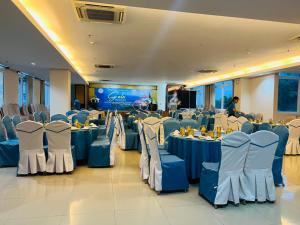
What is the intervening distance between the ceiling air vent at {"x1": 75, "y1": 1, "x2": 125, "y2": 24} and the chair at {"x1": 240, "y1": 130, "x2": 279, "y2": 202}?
119 inches

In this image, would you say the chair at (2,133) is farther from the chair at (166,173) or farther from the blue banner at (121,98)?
the blue banner at (121,98)

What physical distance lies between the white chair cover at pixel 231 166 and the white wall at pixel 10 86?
10701 millimetres

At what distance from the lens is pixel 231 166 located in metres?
3.23

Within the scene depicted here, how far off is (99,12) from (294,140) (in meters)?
5.96

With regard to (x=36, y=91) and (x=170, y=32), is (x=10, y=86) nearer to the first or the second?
(x=36, y=91)

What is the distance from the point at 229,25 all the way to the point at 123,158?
3.90 metres

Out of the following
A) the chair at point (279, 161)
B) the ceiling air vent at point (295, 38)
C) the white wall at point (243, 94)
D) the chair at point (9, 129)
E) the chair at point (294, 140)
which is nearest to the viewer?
the chair at point (279, 161)

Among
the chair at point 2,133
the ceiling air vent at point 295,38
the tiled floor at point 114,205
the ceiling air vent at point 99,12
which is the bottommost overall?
the tiled floor at point 114,205

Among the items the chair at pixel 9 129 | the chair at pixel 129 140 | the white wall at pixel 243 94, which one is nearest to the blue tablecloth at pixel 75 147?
the chair at pixel 9 129

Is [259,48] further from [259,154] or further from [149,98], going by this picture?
[149,98]

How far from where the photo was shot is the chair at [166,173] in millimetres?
3646

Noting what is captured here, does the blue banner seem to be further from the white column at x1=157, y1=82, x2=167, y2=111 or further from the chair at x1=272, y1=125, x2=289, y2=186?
the chair at x1=272, y1=125, x2=289, y2=186

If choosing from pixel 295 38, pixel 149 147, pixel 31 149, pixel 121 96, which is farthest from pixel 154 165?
pixel 121 96

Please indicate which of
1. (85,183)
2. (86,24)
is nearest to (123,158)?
(85,183)
